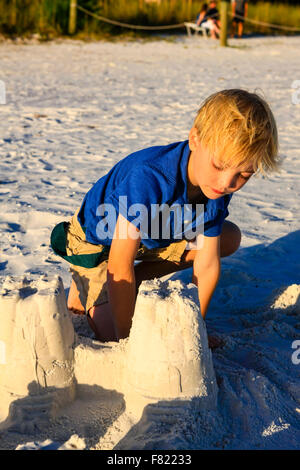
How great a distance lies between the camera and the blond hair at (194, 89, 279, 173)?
187 centimetres

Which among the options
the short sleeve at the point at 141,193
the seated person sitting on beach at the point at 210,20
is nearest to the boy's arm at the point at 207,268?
the short sleeve at the point at 141,193

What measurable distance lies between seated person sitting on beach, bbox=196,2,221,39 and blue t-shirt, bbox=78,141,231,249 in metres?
13.4

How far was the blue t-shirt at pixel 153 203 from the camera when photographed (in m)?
2.07

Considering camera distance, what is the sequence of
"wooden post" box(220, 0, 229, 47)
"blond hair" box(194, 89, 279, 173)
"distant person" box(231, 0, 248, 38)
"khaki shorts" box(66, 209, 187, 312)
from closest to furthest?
"blond hair" box(194, 89, 279, 173)
"khaki shorts" box(66, 209, 187, 312)
"wooden post" box(220, 0, 229, 47)
"distant person" box(231, 0, 248, 38)

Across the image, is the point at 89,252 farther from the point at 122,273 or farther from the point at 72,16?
the point at 72,16

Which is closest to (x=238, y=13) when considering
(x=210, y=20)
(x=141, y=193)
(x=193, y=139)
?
(x=210, y=20)

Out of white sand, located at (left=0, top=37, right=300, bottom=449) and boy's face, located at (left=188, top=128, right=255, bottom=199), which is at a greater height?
boy's face, located at (left=188, top=128, right=255, bottom=199)

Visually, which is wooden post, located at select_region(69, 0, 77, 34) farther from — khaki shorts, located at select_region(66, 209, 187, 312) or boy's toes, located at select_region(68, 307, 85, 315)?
boy's toes, located at select_region(68, 307, 85, 315)

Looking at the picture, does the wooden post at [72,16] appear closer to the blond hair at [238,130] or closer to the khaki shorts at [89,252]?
the khaki shorts at [89,252]

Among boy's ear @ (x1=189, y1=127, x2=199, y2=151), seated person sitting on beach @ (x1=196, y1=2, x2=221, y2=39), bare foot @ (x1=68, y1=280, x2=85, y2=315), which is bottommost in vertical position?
bare foot @ (x1=68, y1=280, x2=85, y2=315)

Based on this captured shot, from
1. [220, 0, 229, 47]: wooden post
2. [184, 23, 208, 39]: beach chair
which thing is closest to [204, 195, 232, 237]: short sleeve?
[220, 0, 229, 47]: wooden post

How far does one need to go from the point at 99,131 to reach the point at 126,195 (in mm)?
3808

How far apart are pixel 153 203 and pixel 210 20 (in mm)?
13774

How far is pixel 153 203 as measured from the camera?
208cm
